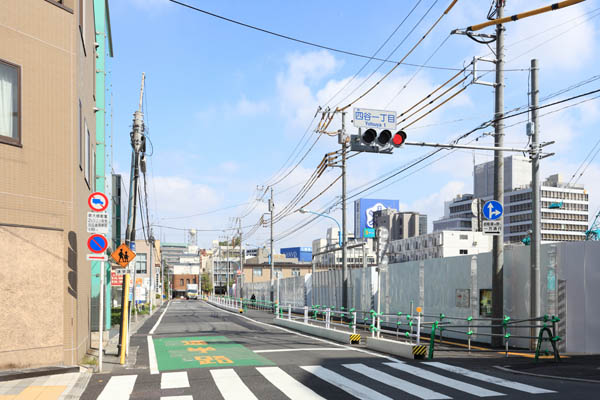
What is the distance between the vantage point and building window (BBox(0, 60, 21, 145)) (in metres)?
12.3

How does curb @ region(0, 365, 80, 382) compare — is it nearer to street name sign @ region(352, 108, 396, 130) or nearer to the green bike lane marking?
the green bike lane marking

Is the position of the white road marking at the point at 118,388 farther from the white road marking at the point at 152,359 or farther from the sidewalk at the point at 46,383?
the white road marking at the point at 152,359

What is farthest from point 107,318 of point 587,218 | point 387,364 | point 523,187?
point 587,218

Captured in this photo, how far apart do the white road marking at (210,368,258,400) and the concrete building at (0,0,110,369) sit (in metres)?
3.46

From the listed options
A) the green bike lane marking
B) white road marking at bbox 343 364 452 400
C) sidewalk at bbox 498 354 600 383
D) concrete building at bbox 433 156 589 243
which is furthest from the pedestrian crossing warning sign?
concrete building at bbox 433 156 589 243

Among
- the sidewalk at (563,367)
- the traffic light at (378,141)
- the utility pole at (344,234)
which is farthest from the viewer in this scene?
the utility pole at (344,234)

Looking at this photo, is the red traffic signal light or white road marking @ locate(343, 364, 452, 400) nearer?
white road marking @ locate(343, 364, 452, 400)

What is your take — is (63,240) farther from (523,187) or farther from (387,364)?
(523,187)

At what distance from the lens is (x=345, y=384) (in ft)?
37.2

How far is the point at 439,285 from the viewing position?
24016mm

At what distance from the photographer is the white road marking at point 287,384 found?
10.1 m

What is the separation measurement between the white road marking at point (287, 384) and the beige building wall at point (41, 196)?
4.49m

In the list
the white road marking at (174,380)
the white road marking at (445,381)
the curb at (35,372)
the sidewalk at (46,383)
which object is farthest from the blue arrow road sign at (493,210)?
the curb at (35,372)

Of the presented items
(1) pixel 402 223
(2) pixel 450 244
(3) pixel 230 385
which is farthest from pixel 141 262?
(1) pixel 402 223
